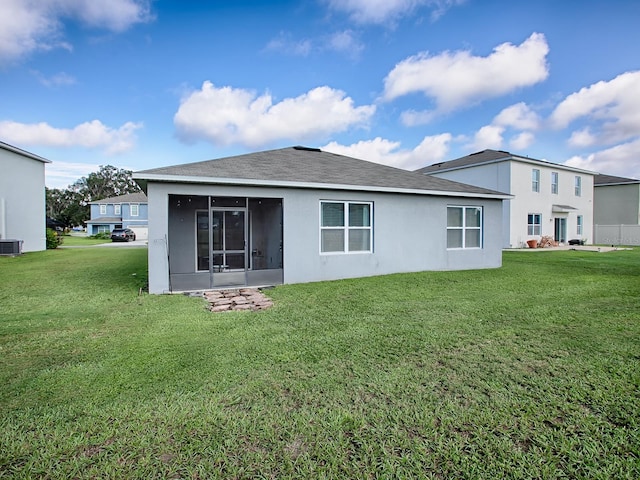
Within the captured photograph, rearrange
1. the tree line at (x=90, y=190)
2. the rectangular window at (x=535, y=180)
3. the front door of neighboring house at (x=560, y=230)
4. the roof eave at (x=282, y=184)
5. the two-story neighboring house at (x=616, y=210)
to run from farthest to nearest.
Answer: the tree line at (x=90, y=190) → the two-story neighboring house at (x=616, y=210) → the front door of neighboring house at (x=560, y=230) → the rectangular window at (x=535, y=180) → the roof eave at (x=282, y=184)

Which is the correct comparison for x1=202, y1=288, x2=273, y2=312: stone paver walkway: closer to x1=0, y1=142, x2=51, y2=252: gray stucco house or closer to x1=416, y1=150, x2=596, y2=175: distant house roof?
x1=0, y1=142, x2=51, y2=252: gray stucco house

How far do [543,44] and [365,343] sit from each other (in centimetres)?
1689

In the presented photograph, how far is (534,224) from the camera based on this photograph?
2308 centimetres

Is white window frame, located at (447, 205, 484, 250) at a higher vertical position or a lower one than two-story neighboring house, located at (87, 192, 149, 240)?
lower

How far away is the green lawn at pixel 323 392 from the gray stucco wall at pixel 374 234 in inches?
105

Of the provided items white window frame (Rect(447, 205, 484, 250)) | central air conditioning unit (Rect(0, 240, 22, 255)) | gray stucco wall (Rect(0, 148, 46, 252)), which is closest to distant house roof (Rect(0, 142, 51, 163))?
gray stucco wall (Rect(0, 148, 46, 252))

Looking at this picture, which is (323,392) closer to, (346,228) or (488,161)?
(346,228)

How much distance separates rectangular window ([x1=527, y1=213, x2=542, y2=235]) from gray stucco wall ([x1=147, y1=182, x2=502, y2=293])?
495 inches

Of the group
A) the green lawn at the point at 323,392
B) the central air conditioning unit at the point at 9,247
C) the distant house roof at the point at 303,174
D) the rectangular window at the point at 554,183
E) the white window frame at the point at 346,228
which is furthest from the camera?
the rectangular window at the point at 554,183

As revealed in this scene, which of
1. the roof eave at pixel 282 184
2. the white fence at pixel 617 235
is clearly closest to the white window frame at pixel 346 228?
the roof eave at pixel 282 184

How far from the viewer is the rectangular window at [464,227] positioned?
11.8 metres

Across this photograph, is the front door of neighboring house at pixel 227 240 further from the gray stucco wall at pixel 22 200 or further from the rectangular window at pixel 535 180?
the rectangular window at pixel 535 180

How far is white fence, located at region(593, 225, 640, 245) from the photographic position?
2666cm

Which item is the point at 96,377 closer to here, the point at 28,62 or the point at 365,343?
the point at 365,343
